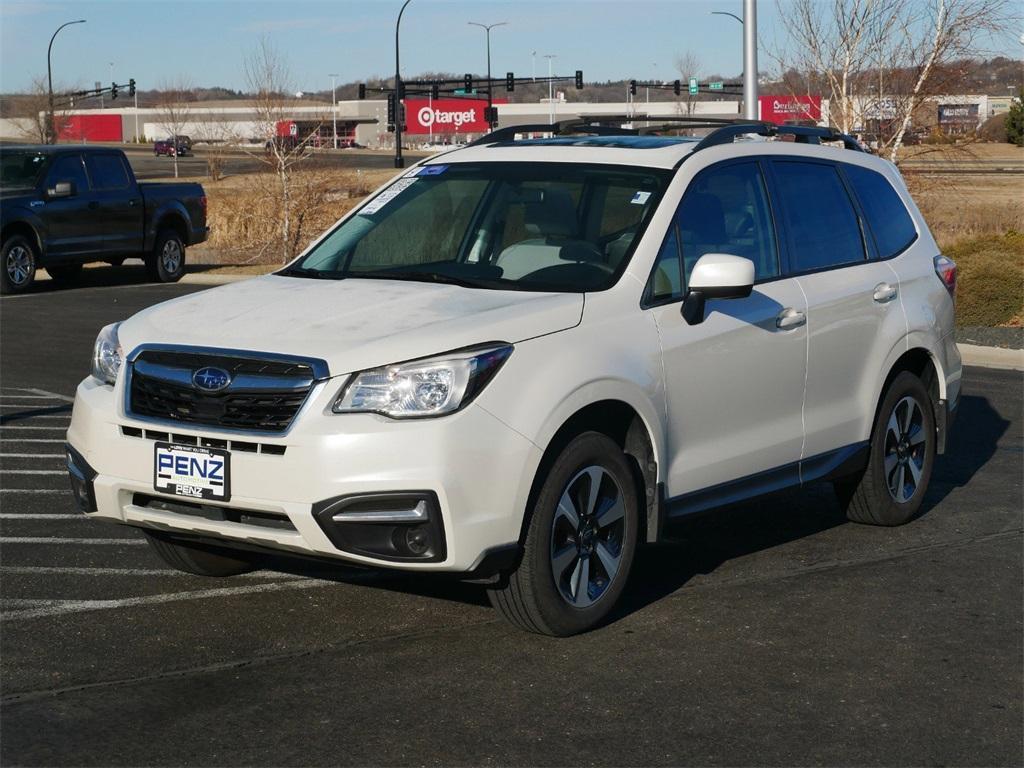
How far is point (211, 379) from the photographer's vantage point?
5.30 m

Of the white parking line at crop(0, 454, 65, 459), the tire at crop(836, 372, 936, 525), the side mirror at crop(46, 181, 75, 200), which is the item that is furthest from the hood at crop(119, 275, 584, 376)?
the side mirror at crop(46, 181, 75, 200)

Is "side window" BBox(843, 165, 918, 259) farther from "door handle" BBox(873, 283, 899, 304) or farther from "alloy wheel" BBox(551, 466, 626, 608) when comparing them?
"alloy wheel" BBox(551, 466, 626, 608)

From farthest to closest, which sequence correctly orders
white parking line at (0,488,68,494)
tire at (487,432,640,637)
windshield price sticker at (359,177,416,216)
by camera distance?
white parking line at (0,488,68,494), windshield price sticker at (359,177,416,216), tire at (487,432,640,637)

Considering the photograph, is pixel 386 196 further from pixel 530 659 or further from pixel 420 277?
pixel 530 659

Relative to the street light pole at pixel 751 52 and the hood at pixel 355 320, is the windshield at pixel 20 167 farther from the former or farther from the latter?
the hood at pixel 355 320

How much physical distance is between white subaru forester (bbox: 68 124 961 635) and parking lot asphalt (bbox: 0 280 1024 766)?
0.33 metres

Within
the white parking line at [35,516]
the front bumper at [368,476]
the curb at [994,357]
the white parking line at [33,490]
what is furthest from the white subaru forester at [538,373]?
the curb at [994,357]

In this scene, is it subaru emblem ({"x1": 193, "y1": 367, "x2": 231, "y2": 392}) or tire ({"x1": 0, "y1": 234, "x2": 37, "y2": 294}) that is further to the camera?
tire ({"x1": 0, "y1": 234, "x2": 37, "y2": 294})

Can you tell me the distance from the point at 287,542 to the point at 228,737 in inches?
33.3

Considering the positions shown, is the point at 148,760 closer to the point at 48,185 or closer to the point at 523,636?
the point at 523,636

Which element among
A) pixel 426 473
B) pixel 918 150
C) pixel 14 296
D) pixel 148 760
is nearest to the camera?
pixel 148 760

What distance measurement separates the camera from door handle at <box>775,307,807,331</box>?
6688 mm

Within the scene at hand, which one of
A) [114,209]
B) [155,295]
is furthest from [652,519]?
[114,209]

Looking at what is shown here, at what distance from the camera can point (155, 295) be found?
21.8 m
